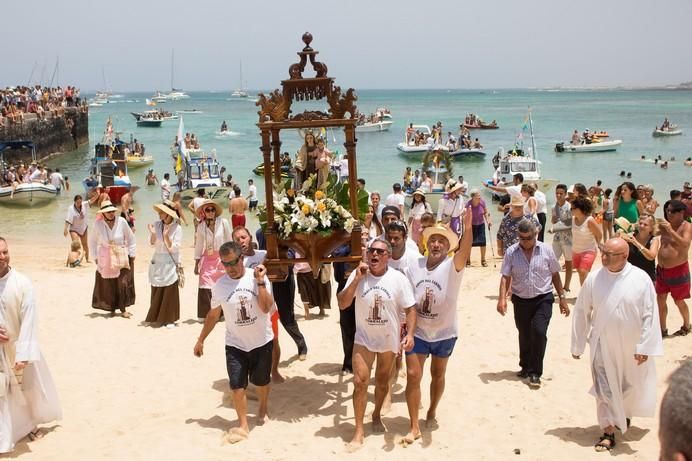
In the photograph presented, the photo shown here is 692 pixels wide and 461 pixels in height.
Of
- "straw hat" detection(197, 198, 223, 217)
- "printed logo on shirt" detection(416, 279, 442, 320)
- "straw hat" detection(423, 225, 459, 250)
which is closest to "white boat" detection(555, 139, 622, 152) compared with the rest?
"straw hat" detection(197, 198, 223, 217)

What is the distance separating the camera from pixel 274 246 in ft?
22.5

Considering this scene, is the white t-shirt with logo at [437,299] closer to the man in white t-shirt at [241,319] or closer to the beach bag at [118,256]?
the man in white t-shirt at [241,319]

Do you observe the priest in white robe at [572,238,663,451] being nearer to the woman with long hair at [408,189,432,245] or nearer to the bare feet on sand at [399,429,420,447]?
the bare feet on sand at [399,429,420,447]

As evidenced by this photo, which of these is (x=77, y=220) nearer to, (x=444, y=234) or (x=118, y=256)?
(x=118, y=256)

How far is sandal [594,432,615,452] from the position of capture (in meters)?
5.89

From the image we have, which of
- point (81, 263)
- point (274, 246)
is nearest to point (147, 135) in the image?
point (81, 263)

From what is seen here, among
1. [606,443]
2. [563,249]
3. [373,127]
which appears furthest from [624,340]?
[373,127]

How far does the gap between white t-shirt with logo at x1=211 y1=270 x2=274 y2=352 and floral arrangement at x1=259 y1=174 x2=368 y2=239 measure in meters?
0.67

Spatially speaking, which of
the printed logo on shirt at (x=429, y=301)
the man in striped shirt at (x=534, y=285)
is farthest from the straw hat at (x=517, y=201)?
the printed logo on shirt at (x=429, y=301)

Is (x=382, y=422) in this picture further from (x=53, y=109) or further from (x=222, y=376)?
(x=53, y=109)

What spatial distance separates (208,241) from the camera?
31.1 ft

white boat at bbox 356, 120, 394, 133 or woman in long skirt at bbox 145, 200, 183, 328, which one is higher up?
white boat at bbox 356, 120, 394, 133

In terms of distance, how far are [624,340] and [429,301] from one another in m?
1.60

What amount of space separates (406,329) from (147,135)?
7042cm
